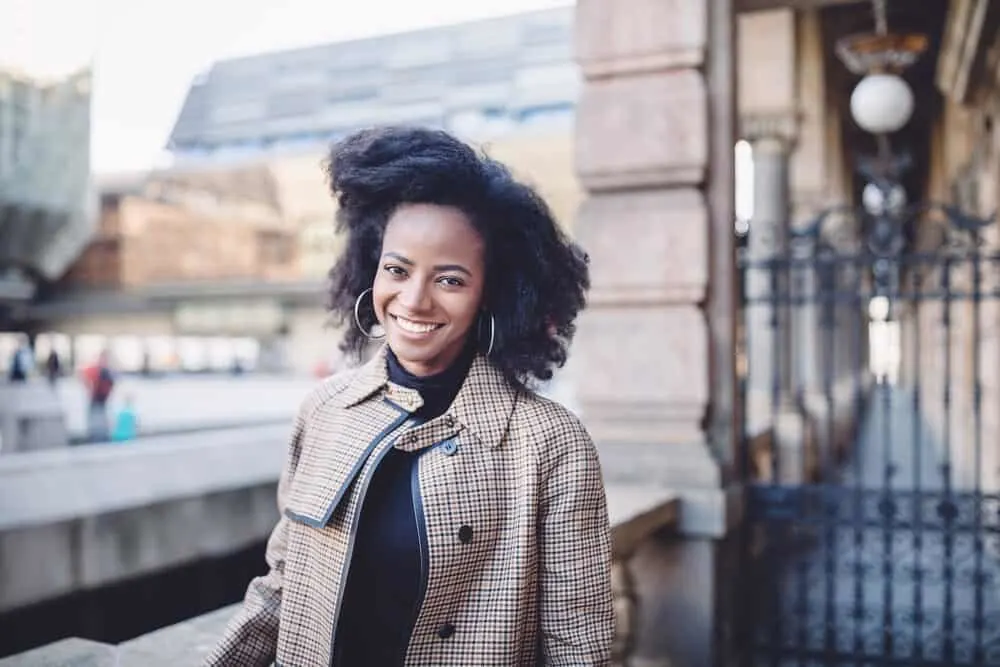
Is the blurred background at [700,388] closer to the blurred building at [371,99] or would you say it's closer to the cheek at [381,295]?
the cheek at [381,295]

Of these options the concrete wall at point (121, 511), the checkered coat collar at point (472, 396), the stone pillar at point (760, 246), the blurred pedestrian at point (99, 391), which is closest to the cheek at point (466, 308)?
the checkered coat collar at point (472, 396)

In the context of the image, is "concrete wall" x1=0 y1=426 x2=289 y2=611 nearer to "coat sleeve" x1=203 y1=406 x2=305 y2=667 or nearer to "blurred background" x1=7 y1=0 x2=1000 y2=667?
"blurred background" x1=7 y1=0 x2=1000 y2=667

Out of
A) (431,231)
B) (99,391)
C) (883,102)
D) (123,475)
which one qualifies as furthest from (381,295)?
(99,391)

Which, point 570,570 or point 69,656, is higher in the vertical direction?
point 570,570

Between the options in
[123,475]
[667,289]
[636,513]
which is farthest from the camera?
[667,289]

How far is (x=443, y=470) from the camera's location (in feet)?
5.78

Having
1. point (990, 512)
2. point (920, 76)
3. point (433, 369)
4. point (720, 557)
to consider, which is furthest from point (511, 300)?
point (920, 76)

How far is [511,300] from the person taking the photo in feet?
6.37

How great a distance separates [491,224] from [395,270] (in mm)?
209

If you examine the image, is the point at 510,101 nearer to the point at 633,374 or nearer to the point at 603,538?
the point at 633,374

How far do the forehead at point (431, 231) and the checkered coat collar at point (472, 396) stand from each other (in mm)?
237

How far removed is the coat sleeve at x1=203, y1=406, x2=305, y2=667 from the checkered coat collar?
175 millimetres

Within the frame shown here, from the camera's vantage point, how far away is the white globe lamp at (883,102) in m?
7.01

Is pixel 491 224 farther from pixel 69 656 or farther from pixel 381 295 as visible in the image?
pixel 69 656
